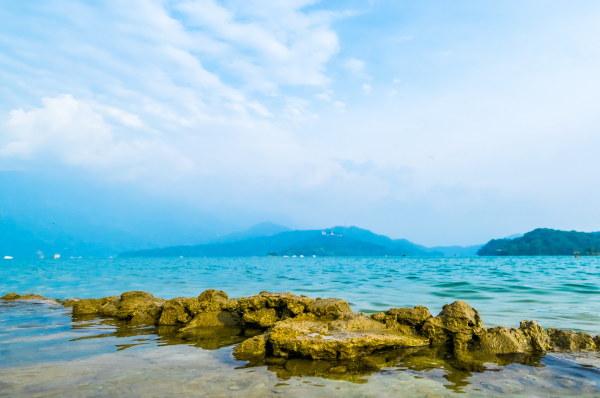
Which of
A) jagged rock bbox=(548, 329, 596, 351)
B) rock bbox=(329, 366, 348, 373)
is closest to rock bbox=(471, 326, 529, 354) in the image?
jagged rock bbox=(548, 329, 596, 351)

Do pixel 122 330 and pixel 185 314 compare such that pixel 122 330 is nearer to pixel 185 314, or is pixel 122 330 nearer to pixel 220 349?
pixel 185 314

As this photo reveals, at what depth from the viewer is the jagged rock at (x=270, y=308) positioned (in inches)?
346

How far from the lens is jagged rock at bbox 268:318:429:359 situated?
624 cm

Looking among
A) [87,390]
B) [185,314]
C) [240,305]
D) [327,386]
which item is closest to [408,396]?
[327,386]

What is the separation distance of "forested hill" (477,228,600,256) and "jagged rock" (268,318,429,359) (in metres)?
145

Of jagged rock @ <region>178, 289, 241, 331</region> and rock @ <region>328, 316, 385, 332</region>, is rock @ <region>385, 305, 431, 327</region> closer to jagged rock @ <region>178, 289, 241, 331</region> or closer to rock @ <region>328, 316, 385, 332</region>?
rock @ <region>328, 316, 385, 332</region>

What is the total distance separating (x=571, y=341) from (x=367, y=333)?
3929mm

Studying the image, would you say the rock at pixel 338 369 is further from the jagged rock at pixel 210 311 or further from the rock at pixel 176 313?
the rock at pixel 176 313

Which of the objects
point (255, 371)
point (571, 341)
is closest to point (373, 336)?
point (255, 371)

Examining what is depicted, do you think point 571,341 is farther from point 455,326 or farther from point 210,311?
point 210,311

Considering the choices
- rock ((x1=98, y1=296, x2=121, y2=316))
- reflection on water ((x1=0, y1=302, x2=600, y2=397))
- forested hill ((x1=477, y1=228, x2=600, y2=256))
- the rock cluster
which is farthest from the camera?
forested hill ((x1=477, y1=228, x2=600, y2=256))

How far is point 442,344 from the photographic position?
7250mm

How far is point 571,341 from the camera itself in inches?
271

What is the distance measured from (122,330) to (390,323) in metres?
6.60
